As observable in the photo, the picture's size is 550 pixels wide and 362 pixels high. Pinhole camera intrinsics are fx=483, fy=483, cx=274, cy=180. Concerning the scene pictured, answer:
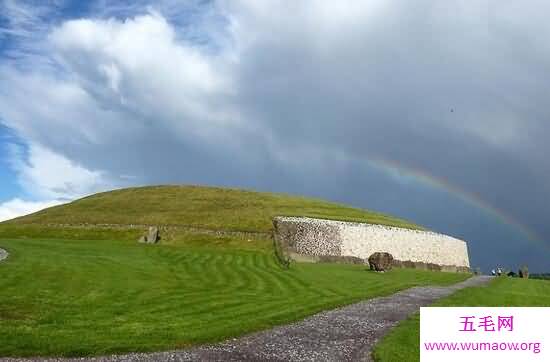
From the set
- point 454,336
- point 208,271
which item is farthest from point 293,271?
point 454,336

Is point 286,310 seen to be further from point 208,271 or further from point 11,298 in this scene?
point 208,271

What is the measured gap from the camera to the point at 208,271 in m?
47.1

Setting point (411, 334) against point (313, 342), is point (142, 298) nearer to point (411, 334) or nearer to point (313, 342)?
point (313, 342)

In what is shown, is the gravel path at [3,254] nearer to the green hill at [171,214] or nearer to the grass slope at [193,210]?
the green hill at [171,214]

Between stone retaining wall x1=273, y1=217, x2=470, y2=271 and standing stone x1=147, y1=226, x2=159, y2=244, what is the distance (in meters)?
19.4

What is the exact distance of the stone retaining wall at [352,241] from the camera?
264 feet

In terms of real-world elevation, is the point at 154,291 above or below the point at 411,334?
above

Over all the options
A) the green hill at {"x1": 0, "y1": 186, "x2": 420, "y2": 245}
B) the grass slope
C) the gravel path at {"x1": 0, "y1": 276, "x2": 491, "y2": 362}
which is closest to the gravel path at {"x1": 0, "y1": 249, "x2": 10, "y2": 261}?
the gravel path at {"x1": 0, "y1": 276, "x2": 491, "y2": 362}

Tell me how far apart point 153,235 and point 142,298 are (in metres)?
47.3

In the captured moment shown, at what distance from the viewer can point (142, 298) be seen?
30.4 meters

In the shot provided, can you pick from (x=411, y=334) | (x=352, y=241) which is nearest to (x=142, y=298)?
(x=411, y=334)

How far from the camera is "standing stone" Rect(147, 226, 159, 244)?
75625 millimetres

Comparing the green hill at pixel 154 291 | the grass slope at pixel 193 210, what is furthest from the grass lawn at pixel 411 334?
the grass slope at pixel 193 210

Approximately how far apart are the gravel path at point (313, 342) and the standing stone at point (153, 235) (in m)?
51.2
